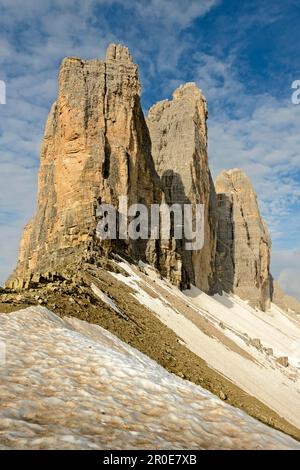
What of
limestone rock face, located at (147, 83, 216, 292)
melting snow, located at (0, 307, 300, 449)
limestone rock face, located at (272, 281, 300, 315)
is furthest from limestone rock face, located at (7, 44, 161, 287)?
limestone rock face, located at (272, 281, 300, 315)

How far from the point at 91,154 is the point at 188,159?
32.4 metres

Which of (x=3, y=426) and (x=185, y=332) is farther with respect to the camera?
(x=185, y=332)

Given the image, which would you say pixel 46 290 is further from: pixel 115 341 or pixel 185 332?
pixel 185 332

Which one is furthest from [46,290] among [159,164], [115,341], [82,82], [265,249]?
[265,249]

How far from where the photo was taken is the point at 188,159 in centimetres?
7038

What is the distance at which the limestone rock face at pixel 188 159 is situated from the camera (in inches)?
2655

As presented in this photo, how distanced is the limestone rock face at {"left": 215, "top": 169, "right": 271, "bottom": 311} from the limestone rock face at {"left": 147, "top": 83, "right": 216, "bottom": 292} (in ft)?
44.6

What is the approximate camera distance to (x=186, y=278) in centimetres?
5656

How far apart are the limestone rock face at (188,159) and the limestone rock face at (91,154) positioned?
781 inches

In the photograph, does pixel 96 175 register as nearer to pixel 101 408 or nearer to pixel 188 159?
pixel 188 159

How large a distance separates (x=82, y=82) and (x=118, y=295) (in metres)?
28.3

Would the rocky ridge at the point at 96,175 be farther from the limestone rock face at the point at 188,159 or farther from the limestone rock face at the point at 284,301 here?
the limestone rock face at the point at 284,301

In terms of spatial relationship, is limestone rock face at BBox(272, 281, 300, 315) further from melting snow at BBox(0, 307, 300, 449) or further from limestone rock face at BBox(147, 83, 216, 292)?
melting snow at BBox(0, 307, 300, 449)

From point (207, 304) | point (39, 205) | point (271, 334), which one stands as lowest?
point (271, 334)
